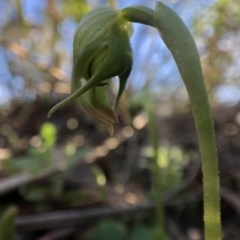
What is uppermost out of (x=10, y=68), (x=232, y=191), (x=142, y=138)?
(x=10, y=68)

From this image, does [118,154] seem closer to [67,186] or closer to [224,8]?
[67,186]

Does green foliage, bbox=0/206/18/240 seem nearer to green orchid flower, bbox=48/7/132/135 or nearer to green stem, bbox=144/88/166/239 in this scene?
green orchid flower, bbox=48/7/132/135

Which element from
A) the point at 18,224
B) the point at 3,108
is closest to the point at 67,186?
the point at 18,224

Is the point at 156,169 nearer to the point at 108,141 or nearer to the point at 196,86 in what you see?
the point at 196,86

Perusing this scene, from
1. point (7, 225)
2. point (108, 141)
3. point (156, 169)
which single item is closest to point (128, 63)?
point (7, 225)

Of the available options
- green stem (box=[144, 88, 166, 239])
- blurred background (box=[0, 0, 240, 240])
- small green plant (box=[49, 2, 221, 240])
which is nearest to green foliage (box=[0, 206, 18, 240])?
blurred background (box=[0, 0, 240, 240])

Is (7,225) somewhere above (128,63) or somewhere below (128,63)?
below

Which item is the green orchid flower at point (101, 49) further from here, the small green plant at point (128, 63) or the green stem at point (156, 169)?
the green stem at point (156, 169)
